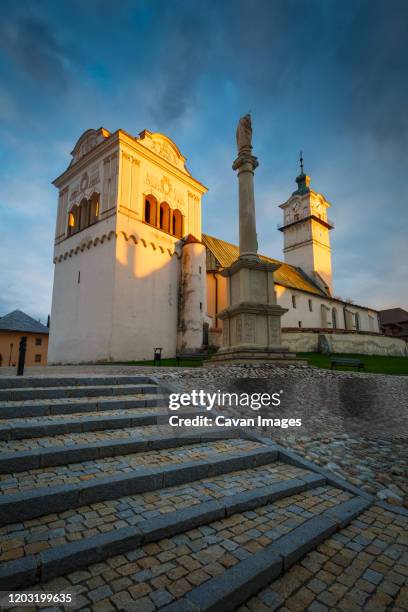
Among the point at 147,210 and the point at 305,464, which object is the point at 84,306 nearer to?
the point at 147,210

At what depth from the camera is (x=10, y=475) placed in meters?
3.20

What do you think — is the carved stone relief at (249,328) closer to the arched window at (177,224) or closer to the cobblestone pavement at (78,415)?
the cobblestone pavement at (78,415)

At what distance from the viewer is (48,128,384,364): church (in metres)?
19.8

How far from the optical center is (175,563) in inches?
88.5

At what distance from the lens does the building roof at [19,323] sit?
1572 inches

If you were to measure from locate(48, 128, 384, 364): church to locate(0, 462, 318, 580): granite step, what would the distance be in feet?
52.6

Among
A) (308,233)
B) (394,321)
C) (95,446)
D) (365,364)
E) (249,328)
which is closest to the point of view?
(95,446)

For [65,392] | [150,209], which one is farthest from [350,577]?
[150,209]

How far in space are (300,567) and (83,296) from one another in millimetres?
20721

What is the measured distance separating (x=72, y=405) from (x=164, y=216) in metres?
20.1

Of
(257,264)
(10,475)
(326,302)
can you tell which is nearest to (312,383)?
(257,264)

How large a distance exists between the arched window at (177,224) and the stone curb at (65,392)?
18.8m

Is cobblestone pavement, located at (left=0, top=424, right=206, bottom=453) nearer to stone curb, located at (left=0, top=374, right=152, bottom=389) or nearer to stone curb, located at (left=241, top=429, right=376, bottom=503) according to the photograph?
stone curb, located at (left=241, top=429, right=376, bottom=503)

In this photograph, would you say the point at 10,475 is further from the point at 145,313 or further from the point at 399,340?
the point at 399,340
